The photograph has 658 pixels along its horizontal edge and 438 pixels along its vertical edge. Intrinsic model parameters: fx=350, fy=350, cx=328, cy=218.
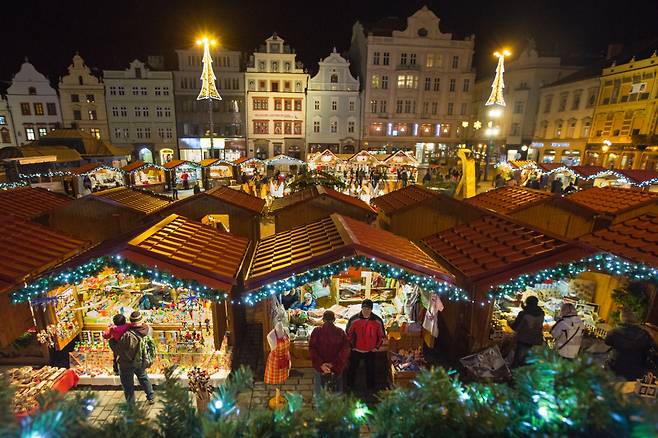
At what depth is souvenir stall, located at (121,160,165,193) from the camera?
2852 centimetres

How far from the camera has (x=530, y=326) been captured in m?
6.78

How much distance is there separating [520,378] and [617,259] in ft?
21.8

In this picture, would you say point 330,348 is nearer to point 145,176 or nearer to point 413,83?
point 145,176

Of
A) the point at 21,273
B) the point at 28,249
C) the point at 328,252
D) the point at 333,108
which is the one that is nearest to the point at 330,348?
the point at 328,252

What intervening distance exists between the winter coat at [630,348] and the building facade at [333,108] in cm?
4089

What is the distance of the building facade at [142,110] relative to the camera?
4147 centimetres

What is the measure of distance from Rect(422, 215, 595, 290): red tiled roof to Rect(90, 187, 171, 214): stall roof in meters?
11.0

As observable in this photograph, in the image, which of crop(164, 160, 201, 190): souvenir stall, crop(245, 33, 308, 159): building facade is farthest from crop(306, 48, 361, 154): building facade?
crop(164, 160, 201, 190): souvenir stall

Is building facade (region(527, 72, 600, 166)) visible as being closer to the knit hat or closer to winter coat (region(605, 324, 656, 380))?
winter coat (region(605, 324, 656, 380))

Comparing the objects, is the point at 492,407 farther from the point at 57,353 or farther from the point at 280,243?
the point at 57,353

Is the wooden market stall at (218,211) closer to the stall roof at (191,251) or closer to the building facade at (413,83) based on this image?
the stall roof at (191,251)

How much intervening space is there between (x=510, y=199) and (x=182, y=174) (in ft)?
87.5

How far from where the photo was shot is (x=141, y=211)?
13.4 m

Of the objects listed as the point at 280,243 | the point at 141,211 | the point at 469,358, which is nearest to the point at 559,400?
the point at 469,358
